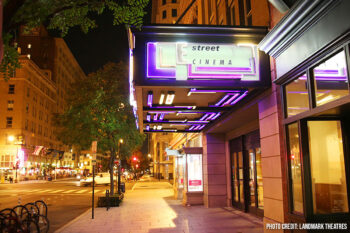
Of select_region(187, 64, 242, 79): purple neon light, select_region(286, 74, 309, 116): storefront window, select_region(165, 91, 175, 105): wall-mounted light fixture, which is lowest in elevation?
select_region(286, 74, 309, 116): storefront window

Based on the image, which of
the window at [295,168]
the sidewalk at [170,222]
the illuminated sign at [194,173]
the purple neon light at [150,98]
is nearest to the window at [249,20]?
the purple neon light at [150,98]

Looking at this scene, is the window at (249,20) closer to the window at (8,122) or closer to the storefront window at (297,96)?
the storefront window at (297,96)

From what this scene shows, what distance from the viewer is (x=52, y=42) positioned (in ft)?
327

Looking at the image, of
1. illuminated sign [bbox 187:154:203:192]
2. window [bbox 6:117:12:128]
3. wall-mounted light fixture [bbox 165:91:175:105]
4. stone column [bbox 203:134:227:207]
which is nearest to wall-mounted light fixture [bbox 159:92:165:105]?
wall-mounted light fixture [bbox 165:91:175:105]

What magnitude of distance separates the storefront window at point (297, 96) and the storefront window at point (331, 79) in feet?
1.18

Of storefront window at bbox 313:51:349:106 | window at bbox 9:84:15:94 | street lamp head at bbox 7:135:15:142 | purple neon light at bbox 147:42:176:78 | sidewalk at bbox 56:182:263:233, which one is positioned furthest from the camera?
window at bbox 9:84:15:94

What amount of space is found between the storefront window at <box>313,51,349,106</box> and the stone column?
34.5 ft

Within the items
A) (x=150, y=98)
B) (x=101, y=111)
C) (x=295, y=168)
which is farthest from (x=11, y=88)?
(x=295, y=168)

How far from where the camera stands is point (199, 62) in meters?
8.32

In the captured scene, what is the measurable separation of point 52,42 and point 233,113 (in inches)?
3932

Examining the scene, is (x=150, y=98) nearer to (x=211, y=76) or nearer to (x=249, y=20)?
(x=211, y=76)

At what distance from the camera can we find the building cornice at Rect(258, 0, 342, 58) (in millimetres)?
6216

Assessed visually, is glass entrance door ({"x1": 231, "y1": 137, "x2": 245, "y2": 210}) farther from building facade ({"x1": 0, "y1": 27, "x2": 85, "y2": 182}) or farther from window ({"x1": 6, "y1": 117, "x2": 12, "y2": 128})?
window ({"x1": 6, "y1": 117, "x2": 12, "y2": 128})

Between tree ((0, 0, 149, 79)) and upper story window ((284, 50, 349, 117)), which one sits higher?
tree ((0, 0, 149, 79))
